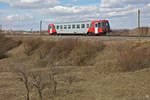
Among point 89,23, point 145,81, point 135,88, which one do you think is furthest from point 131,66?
point 89,23

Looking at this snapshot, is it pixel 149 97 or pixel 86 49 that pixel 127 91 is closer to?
pixel 149 97

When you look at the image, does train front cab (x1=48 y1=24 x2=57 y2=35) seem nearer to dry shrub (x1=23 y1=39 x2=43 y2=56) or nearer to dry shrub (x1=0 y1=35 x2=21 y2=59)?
dry shrub (x1=23 y1=39 x2=43 y2=56)

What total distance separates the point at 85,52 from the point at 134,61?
7617 millimetres

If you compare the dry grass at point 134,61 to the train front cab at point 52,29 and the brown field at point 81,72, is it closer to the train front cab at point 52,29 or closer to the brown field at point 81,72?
the brown field at point 81,72

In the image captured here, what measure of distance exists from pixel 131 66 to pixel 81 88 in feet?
22.3

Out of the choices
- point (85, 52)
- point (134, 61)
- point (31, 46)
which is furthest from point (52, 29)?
point (134, 61)

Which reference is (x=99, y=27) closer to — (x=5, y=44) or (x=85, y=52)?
(x=85, y=52)

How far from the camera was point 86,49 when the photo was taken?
2305cm

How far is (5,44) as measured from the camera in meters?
35.9

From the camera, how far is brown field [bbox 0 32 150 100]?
981 cm

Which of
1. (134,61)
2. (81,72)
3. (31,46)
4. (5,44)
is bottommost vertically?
(81,72)

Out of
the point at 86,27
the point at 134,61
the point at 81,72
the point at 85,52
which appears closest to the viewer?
the point at 134,61

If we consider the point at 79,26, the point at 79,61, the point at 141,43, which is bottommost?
the point at 79,61

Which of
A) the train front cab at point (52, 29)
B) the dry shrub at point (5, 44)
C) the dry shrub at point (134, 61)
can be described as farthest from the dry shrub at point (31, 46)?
the dry shrub at point (134, 61)
